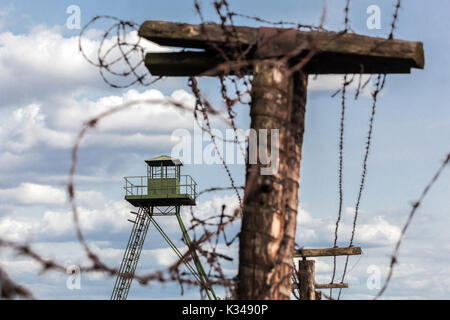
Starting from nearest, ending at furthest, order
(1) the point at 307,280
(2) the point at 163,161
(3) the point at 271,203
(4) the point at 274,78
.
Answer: (3) the point at 271,203 < (4) the point at 274,78 < (1) the point at 307,280 < (2) the point at 163,161

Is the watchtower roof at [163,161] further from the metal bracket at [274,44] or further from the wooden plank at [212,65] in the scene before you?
the metal bracket at [274,44]

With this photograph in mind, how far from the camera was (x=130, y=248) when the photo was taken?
23078 mm

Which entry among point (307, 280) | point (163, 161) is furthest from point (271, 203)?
point (163, 161)

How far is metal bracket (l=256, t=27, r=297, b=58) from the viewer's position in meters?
3.69

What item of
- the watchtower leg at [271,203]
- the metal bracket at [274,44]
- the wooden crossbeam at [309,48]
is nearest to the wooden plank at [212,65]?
the wooden crossbeam at [309,48]

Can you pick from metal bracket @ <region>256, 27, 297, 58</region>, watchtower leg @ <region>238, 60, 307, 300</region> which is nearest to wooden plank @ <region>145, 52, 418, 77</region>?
metal bracket @ <region>256, 27, 297, 58</region>

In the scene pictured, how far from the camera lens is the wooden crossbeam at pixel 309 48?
3734 mm

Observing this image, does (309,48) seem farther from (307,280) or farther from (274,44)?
(307,280)

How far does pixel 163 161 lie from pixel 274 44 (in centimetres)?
2067

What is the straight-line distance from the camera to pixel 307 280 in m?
8.71

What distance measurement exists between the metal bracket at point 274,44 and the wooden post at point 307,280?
18.1 feet

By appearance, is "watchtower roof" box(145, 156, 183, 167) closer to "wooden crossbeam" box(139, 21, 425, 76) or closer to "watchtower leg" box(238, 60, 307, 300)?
"wooden crossbeam" box(139, 21, 425, 76)
